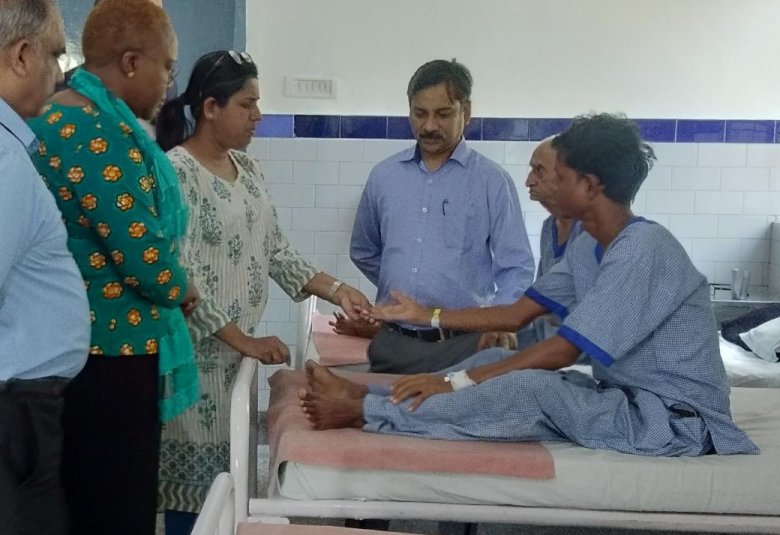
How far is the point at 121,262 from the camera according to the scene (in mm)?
1949

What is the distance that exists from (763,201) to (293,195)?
2530 millimetres

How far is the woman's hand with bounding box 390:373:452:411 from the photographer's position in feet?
7.98

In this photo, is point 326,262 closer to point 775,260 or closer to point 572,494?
point 775,260

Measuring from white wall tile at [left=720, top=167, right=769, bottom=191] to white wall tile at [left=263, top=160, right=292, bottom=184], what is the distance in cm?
232

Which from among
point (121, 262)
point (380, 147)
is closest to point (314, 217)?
point (380, 147)

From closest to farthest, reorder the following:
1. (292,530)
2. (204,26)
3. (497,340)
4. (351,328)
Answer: (292,530), (497,340), (351,328), (204,26)

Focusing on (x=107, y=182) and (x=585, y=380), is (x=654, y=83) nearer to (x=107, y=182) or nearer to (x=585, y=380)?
(x=585, y=380)

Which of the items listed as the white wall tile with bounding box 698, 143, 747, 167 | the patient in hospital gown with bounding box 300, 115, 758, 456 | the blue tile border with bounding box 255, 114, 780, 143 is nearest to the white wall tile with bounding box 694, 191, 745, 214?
the white wall tile with bounding box 698, 143, 747, 167

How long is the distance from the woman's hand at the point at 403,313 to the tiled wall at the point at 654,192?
1.98 metres

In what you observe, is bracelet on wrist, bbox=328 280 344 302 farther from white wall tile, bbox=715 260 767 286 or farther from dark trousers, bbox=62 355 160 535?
white wall tile, bbox=715 260 767 286

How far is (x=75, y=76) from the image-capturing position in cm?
198

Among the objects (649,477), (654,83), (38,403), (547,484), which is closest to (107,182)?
(38,403)

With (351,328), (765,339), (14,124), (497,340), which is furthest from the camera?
(765,339)

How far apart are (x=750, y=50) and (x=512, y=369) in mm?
3234
